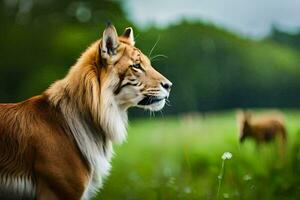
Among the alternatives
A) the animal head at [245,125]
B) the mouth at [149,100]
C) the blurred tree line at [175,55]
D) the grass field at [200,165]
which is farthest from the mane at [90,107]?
the blurred tree line at [175,55]

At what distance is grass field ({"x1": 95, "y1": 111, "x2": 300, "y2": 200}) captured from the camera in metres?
7.76

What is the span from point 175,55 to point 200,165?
72.6 feet

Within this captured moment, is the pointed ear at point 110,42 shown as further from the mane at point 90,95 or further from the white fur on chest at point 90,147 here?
the white fur on chest at point 90,147

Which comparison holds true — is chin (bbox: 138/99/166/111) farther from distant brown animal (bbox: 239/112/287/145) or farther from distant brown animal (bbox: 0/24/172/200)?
distant brown animal (bbox: 239/112/287/145)

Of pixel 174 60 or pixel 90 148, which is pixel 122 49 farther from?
pixel 174 60

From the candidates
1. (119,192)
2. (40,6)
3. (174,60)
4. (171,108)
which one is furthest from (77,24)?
(119,192)

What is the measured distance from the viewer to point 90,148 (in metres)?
7.63

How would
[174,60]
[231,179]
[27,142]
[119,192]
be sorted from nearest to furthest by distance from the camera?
[27,142]
[231,179]
[119,192]
[174,60]

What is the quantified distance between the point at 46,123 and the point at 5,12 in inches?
1367

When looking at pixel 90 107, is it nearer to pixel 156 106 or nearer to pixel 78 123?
pixel 78 123

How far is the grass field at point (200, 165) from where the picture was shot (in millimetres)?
7758

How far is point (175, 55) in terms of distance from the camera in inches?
1389

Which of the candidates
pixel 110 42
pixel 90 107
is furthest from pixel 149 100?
pixel 110 42

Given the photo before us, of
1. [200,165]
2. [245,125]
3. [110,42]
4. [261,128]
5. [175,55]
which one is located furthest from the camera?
[175,55]
